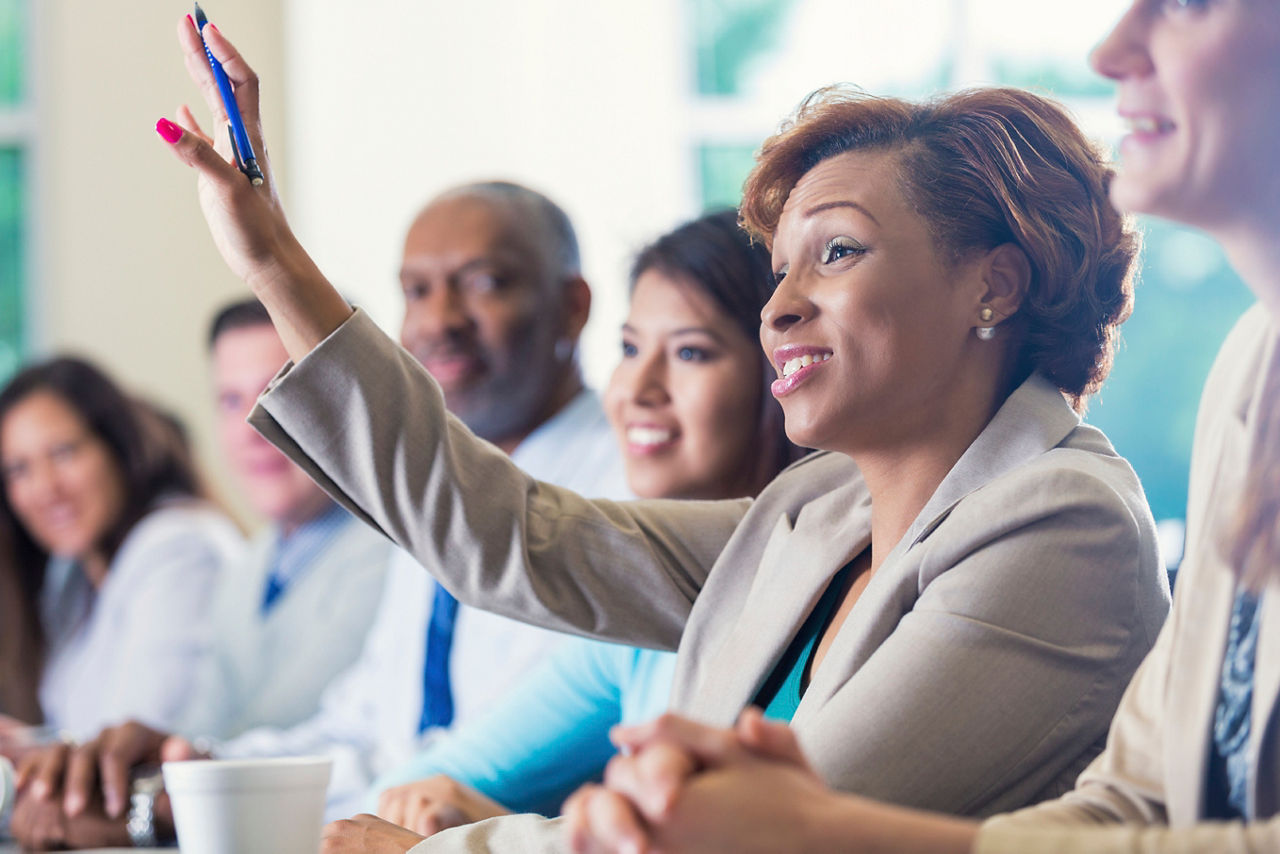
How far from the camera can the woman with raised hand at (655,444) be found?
157 centimetres

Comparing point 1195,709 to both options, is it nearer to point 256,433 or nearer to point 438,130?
point 256,433

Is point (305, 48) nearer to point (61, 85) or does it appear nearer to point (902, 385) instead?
point (61, 85)

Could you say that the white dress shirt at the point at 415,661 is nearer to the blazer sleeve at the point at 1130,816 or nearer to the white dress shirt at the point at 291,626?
the white dress shirt at the point at 291,626

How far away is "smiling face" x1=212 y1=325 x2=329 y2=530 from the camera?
9.75 ft

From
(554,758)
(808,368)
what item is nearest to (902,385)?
(808,368)

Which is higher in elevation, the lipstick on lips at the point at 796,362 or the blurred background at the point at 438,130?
the blurred background at the point at 438,130

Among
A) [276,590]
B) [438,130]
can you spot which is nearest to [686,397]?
[276,590]

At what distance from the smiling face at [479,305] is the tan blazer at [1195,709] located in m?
1.69

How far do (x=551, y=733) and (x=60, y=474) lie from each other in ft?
6.25

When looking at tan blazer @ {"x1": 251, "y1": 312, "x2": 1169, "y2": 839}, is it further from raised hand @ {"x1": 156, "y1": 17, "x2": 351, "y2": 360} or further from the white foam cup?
the white foam cup

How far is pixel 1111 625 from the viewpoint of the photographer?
93 cm

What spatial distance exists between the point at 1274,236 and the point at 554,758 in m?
1.08

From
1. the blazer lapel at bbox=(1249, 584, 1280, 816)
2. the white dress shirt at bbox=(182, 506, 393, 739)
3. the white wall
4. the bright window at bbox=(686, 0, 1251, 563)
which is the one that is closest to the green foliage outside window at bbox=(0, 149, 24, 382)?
the white wall

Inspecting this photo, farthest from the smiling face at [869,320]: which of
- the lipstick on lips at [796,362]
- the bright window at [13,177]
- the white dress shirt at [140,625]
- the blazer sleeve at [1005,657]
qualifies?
the bright window at [13,177]
